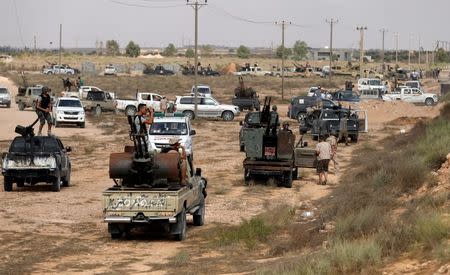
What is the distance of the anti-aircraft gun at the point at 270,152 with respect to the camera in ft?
95.9

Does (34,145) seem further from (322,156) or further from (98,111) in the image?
(98,111)

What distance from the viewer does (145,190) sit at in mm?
19188

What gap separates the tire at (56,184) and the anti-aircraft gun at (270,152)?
5517mm

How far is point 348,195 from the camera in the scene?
928 inches

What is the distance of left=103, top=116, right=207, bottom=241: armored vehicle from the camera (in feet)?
62.6

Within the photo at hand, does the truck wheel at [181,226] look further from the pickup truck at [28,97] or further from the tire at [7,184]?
the pickup truck at [28,97]

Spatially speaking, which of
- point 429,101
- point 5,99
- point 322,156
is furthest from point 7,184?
point 429,101

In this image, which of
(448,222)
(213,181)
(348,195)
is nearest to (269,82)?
(213,181)

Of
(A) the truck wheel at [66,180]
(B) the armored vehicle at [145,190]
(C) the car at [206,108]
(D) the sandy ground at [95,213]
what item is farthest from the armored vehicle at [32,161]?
(C) the car at [206,108]

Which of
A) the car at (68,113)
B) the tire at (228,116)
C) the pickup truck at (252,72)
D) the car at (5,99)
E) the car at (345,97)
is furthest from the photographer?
the pickup truck at (252,72)

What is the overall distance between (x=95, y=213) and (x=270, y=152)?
7.13 meters

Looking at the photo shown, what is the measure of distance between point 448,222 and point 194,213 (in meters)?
8.17

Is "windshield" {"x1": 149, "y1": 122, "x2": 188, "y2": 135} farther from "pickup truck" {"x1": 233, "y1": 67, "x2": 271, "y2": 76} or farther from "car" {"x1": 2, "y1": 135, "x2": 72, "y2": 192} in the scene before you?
"pickup truck" {"x1": 233, "y1": 67, "x2": 271, "y2": 76}

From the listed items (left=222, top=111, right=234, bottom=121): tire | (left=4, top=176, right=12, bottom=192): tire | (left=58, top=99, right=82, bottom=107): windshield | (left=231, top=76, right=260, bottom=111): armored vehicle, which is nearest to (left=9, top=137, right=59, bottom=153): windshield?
(left=4, top=176, right=12, bottom=192): tire
